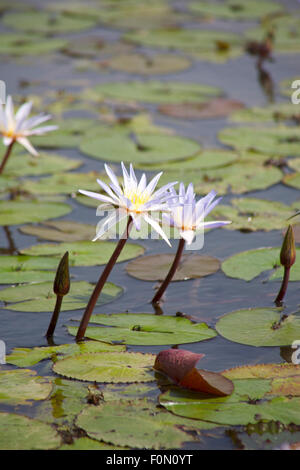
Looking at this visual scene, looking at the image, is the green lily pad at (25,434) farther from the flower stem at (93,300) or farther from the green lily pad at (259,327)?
the green lily pad at (259,327)

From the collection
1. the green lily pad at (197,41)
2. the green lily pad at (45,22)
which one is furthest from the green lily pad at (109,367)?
the green lily pad at (45,22)

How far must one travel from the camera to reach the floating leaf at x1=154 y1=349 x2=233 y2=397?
2664 millimetres

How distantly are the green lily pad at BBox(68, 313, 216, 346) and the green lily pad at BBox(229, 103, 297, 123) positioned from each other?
329cm

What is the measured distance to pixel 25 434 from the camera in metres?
2.42

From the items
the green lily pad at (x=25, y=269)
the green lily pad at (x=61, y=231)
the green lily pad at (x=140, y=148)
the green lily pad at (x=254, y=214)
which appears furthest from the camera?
the green lily pad at (x=140, y=148)

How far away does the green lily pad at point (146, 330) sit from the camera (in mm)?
3062

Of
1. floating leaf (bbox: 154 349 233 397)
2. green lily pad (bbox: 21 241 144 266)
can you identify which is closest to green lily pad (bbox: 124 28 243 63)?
green lily pad (bbox: 21 241 144 266)

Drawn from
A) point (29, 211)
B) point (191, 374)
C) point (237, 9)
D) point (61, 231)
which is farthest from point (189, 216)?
point (237, 9)

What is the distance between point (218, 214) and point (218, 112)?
2.13 metres

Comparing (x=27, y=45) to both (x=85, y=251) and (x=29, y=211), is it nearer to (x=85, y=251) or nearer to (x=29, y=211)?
(x=29, y=211)

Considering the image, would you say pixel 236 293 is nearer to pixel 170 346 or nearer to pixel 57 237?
pixel 170 346

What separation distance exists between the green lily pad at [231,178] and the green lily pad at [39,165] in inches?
29.6

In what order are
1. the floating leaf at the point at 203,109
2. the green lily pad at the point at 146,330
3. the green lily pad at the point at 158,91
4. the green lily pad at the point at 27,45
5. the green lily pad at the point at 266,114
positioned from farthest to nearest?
the green lily pad at the point at 27,45 → the green lily pad at the point at 158,91 → the floating leaf at the point at 203,109 → the green lily pad at the point at 266,114 → the green lily pad at the point at 146,330

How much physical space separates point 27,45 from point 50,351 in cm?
602
